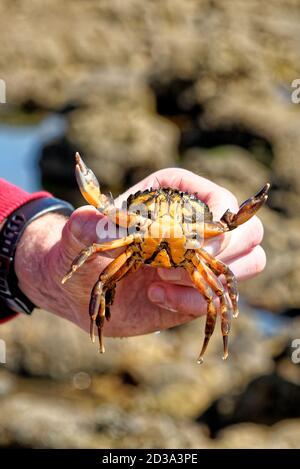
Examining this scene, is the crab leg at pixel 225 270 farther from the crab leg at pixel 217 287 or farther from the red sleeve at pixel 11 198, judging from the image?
the red sleeve at pixel 11 198

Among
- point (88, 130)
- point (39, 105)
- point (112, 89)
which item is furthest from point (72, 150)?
point (39, 105)

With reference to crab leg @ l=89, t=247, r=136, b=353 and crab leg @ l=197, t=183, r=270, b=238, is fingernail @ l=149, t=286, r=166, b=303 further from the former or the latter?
crab leg @ l=197, t=183, r=270, b=238

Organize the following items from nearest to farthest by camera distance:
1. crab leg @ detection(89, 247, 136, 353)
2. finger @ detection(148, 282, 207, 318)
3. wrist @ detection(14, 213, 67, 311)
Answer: crab leg @ detection(89, 247, 136, 353) < finger @ detection(148, 282, 207, 318) < wrist @ detection(14, 213, 67, 311)

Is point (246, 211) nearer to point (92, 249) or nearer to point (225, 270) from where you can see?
point (225, 270)

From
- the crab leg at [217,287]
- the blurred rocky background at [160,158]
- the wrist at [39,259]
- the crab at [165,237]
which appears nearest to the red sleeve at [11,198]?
the wrist at [39,259]

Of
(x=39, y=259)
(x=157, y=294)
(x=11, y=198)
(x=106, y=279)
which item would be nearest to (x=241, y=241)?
(x=157, y=294)

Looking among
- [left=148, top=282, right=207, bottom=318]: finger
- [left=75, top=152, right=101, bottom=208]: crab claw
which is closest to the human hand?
[left=148, top=282, right=207, bottom=318]: finger
